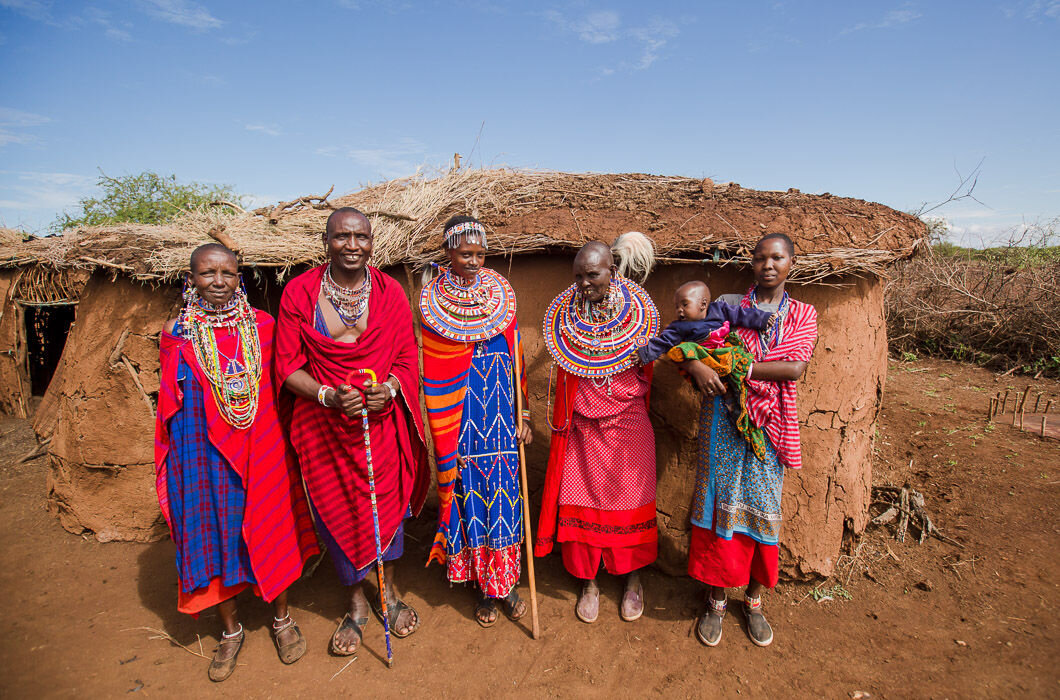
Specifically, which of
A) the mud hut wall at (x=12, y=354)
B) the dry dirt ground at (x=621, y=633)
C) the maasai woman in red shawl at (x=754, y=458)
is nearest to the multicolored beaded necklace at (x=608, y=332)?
the maasai woman in red shawl at (x=754, y=458)

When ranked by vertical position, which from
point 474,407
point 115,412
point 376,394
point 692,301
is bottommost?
point 115,412

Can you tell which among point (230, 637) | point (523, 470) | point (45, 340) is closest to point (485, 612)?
point (523, 470)

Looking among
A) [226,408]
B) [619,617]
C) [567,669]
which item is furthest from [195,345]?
[619,617]

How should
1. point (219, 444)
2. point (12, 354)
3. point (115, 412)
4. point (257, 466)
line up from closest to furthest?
point (219, 444) < point (257, 466) < point (115, 412) < point (12, 354)

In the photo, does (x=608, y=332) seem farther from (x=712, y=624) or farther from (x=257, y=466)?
(x=257, y=466)

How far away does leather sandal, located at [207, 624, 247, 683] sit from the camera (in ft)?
9.80

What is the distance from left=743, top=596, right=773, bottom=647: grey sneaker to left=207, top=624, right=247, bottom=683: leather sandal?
2873 millimetres

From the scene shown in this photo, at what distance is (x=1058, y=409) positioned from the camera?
21.3ft

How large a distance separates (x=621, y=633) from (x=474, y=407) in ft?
5.20

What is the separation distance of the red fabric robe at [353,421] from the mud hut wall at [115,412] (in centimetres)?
241

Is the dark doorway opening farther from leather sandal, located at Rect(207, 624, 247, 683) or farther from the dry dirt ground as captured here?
leather sandal, located at Rect(207, 624, 247, 683)

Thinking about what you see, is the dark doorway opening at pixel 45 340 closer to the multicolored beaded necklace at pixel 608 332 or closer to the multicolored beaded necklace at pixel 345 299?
the multicolored beaded necklace at pixel 345 299

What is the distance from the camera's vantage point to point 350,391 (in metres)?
2.73

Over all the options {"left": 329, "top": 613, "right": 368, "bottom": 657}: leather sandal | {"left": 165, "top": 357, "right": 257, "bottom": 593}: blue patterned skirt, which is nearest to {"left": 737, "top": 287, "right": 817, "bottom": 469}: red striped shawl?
{"left": 329, "top": 613, "right": 368, "bottom": 657}: leather sandal
